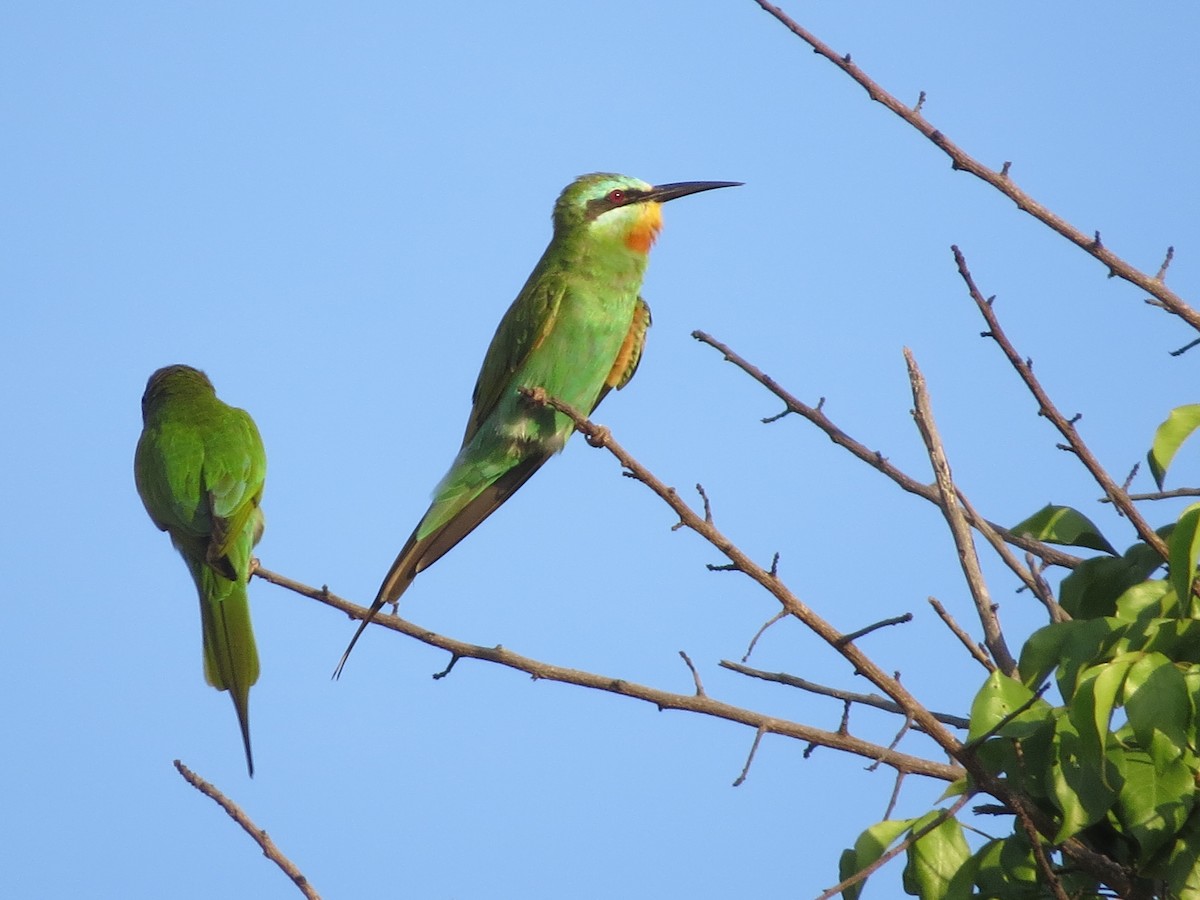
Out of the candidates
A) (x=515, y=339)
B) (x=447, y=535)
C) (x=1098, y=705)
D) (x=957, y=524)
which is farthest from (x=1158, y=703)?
(x=515, y=339)

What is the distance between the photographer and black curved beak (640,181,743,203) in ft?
16.3

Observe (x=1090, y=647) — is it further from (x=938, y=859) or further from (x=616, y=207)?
(x=616, y=207)

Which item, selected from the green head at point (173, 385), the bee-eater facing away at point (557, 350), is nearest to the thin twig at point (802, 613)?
the bee-eater facing away at point (557, 350)

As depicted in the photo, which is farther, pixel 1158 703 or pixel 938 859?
pixel 938 859

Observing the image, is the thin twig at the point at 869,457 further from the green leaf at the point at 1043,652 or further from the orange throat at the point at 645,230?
the orange throat at the point at 645,230

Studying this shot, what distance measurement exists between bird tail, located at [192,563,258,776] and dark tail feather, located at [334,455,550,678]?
64 centimetres

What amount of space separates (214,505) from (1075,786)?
349 centimetres

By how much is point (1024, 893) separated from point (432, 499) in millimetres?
2811

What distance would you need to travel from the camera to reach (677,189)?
16.5 ft

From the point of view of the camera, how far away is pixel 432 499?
4355mm

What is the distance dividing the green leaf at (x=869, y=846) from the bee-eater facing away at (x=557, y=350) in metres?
2.39

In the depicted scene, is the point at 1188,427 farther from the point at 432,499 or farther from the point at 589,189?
the point at 589,189

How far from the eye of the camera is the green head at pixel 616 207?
15.6ft

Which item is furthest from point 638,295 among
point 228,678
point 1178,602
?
point 1178,602
